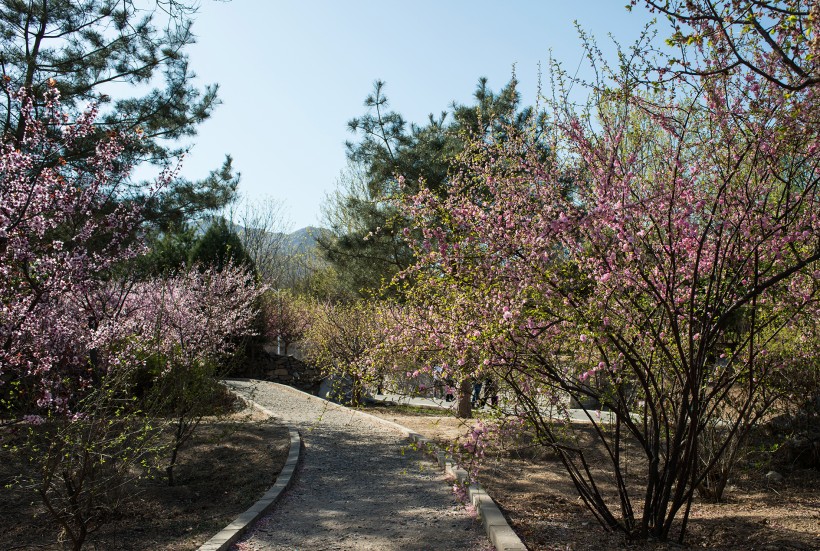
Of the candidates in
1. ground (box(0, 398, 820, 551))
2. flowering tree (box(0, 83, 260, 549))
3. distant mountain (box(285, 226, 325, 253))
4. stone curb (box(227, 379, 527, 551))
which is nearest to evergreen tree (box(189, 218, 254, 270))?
distant mountain (box(285, 226, 325, 253))

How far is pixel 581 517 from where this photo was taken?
19.0 feet

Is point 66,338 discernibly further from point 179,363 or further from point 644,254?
point 644,254

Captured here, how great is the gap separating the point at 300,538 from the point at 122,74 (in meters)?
8.69

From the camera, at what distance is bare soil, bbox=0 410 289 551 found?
18.2 ft

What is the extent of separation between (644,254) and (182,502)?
5504mm

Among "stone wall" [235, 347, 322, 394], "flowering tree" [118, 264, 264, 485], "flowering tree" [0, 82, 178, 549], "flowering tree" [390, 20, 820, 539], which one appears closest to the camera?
"flowering tree" [390, 20, 820, 539]

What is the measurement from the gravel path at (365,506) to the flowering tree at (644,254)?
54.9 inches

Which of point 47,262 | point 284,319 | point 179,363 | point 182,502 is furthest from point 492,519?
point 284,319

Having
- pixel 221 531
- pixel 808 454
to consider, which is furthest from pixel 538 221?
pixel 808 454

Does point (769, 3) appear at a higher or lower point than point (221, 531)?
higher

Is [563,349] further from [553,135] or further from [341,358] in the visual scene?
[341,358]

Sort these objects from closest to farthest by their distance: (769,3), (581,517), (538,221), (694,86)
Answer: (769,3) → (694,86) → (538,221) → (581,517)

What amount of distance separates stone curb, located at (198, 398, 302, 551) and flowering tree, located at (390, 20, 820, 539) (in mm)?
2349

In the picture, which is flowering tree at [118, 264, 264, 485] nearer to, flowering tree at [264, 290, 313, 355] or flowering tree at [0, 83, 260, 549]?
flowering tree at [0, 83, 260, 549]
